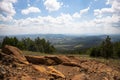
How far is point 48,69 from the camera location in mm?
18188

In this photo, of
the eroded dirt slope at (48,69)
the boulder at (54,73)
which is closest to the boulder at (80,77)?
the eroded dirt slope at (48,69)

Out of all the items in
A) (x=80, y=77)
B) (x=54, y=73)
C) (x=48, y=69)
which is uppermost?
(x=48, y=69)

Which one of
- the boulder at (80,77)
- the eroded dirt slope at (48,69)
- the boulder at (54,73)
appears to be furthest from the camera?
the boulder at (80,77)

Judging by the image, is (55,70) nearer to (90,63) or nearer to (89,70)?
(89,70)

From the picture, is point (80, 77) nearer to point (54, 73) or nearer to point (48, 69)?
point (54, 73)

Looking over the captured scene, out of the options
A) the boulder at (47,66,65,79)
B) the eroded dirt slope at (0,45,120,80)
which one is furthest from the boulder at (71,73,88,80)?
the boulder at (47,66,65,79)

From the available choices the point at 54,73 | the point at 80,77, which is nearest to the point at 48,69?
the point at 54,73

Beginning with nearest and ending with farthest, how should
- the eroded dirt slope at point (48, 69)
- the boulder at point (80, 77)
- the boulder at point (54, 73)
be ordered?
the eroded dirt slope at point (48, 69) → the boulder at point (54, 73) → the boulder at point (80, 77)

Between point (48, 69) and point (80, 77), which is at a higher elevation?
point (48, 69)

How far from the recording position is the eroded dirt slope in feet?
52.3

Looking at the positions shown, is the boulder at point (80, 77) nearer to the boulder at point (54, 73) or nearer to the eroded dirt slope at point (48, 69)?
the eroded dirt slope at point (48, 69)

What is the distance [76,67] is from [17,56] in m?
6.52

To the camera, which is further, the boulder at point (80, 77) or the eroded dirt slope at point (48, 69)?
the boulder at point (80, 77)

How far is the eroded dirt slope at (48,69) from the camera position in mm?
15945
